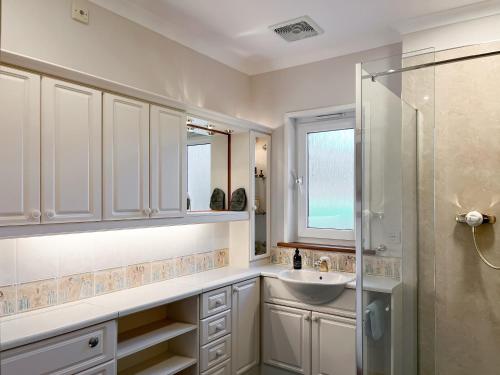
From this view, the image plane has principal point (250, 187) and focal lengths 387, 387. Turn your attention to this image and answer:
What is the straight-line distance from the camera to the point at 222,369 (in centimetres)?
268

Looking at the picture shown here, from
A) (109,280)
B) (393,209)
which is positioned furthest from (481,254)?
(109,280)

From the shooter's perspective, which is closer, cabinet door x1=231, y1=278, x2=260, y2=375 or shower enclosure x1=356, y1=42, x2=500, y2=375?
shower enclosure x1=356, y1=42, x2=500, y2=375

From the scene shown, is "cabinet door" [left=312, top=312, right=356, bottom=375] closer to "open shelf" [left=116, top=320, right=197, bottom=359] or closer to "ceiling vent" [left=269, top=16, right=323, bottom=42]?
"open shelf" [left=116, top=320, right=197, bottom=359]

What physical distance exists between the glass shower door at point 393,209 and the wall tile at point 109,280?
1.46 metres

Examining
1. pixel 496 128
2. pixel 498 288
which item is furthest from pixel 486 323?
pixel 496 128

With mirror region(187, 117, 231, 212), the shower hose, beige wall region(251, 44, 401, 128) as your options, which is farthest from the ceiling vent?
the shower hose

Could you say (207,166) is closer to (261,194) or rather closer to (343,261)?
(261,194)

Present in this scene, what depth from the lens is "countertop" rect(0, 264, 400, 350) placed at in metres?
1.69

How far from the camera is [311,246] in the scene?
3.24 meters

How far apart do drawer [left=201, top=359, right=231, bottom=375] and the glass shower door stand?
3.62 ft

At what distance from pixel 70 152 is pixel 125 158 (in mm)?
327

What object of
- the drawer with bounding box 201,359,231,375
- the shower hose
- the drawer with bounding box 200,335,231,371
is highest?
the shower hose

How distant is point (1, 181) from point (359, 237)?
1.63 meters

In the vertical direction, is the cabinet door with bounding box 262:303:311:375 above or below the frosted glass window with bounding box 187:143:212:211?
below
